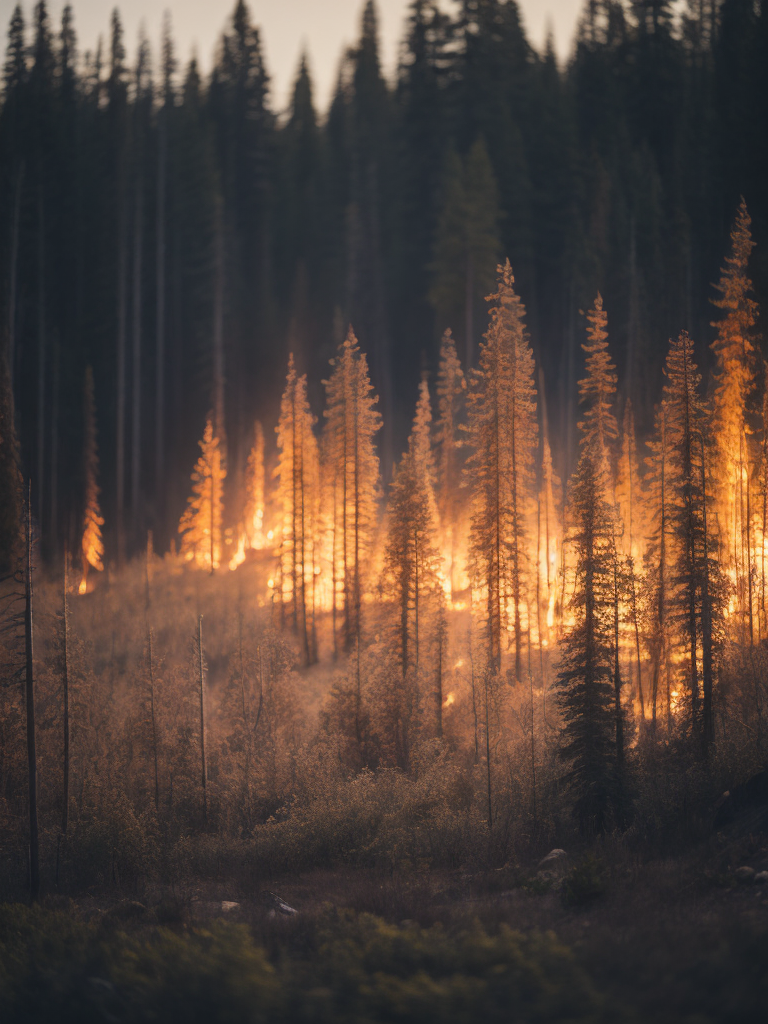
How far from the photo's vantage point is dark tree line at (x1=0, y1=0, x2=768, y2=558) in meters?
51.4

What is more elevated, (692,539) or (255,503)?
(255,503)

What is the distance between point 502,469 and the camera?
1391 inches

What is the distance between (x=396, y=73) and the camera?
64438 mm

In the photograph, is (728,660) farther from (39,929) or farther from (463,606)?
(39,929)

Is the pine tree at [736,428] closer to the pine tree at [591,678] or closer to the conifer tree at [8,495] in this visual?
the pine tree at [591,678]

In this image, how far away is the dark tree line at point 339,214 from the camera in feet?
169

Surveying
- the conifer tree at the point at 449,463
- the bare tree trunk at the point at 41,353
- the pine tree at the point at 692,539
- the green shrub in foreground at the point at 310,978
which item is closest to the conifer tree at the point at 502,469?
the conifer tree at the point at 449,463

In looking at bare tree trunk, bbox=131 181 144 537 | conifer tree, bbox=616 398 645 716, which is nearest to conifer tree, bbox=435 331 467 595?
conifer tree, bbox=616 398 645 716

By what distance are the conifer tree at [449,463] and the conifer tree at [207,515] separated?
55.7 ft

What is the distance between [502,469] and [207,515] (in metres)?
25.6

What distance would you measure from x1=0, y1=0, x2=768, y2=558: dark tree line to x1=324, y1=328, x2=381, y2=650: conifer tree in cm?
1192

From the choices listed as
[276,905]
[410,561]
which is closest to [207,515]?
[410,561]

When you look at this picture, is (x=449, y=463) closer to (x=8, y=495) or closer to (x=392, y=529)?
(x=392, y=529)

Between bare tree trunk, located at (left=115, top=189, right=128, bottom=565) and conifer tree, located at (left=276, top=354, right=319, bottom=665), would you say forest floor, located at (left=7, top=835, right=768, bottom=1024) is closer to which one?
conifer tree, located at (left=276, top=354, right=319, bottom=665)
